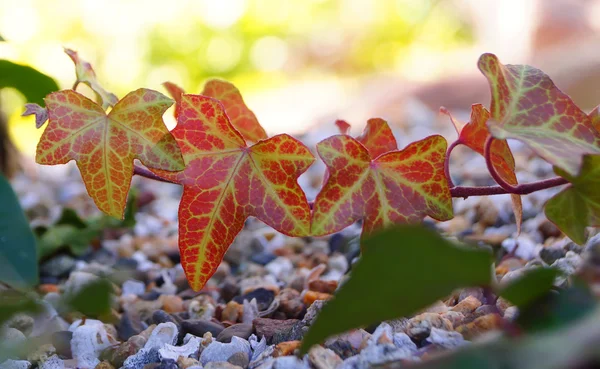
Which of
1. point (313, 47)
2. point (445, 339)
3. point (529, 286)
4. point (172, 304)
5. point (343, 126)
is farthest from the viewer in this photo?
point (313, 47)

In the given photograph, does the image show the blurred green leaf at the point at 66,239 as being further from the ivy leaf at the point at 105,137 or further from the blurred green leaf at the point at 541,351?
the blurred green leaf at the point at 541,351

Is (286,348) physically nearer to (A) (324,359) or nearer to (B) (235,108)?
(A) (324,359)

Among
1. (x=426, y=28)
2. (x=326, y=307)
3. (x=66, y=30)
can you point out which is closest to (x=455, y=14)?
(x=426, y=28)

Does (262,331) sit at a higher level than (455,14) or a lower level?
lower

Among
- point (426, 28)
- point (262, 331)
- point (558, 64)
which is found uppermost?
point (426, 28)

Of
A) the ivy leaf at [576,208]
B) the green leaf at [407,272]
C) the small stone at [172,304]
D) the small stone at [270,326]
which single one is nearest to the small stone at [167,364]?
the small stone at [270,326]

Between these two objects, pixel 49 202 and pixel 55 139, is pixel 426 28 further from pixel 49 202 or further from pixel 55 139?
pixel 55 139

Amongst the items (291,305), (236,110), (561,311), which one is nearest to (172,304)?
(291,305)
